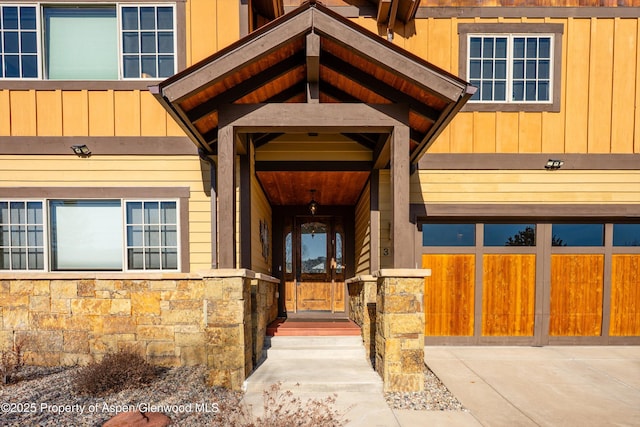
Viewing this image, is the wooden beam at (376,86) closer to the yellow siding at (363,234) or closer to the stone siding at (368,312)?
the yellow siding at (363,234)

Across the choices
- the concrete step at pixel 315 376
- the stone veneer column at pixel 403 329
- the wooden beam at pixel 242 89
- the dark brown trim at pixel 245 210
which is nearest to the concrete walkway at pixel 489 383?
the concrete step at pixel 315 376

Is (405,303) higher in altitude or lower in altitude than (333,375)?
higher

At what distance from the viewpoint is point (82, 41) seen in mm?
6027

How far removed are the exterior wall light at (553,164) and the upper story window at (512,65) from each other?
0.97 meters

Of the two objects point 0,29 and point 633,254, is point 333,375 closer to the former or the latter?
point 633,254

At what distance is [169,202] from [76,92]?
2.42 metres

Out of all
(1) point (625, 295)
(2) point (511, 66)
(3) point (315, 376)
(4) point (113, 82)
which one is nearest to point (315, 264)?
(3) point (315, 376)

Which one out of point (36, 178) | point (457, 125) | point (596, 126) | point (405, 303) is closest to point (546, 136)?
point (596, 126)

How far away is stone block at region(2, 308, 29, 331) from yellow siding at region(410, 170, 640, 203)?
6.15m

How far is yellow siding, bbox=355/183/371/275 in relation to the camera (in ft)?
22.2

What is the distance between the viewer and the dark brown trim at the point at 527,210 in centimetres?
650

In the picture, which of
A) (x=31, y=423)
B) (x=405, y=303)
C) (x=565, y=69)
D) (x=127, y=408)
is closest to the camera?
(x=31, y=423)

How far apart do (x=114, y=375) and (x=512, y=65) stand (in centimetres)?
788

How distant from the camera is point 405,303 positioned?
164 inches
